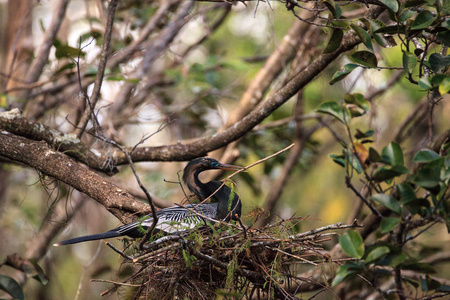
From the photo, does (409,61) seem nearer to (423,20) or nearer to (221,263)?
(423,20)

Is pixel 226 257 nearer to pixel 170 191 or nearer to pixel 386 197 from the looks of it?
pixel 386 197

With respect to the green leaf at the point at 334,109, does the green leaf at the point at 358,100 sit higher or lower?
higher

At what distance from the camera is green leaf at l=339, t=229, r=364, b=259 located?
2012 mm

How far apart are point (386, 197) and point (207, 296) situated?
4.13 feet

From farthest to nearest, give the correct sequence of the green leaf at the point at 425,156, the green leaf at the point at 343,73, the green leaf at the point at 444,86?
the green leaf at the point at 343,73, the green leaf at the point at 444,86, the green leaf at the point at 425,156

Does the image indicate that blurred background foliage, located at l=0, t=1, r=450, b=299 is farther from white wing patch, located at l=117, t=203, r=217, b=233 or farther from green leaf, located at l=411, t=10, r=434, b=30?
green leaf, located at l=411, t=10, r=434, b=30

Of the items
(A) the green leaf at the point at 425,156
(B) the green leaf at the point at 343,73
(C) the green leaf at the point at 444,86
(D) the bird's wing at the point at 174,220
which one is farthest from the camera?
(D) the bird's wing at the point at 174,220

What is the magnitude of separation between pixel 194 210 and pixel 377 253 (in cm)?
135

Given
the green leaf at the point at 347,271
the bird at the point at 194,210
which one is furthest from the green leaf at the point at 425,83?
the bird at the point at 194,210

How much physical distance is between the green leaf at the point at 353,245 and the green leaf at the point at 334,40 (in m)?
1.23

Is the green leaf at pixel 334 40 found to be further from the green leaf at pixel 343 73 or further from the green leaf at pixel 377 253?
the green leaf at pixel 377 253

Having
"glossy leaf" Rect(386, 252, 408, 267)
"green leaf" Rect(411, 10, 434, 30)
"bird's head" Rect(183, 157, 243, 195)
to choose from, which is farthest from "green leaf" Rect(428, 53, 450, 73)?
"bird's head" Rect(183, 157, 243, 195)

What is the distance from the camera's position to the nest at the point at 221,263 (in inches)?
105

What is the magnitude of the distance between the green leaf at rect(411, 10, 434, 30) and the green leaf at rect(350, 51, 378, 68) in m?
0.30
